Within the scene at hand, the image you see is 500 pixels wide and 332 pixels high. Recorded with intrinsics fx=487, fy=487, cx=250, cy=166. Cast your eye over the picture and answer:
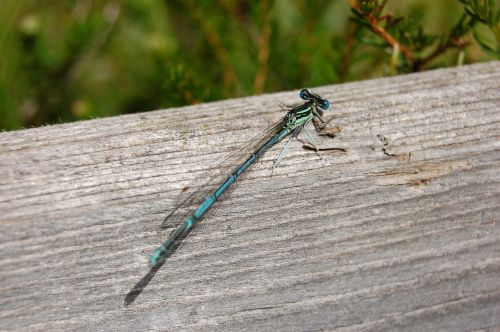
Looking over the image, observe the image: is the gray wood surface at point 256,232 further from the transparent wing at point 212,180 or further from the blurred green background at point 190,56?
the blurred green background at point 190,56

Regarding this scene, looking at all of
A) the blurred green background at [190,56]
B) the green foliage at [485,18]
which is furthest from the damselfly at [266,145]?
the green foliage at [485,18]

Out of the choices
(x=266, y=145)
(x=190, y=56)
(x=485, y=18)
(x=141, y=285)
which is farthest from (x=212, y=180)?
(x=190, y=56)

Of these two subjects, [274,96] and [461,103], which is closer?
[461,103]

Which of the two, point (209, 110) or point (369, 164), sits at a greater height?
point (369, 164)

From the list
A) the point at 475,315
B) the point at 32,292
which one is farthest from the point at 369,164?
the point at 32,292

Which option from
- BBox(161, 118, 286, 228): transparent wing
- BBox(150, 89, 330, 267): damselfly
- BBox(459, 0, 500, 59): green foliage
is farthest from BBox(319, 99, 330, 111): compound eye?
BBox(459, 0, 500, 59): green foliage

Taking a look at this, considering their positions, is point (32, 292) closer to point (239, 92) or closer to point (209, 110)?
point (209, 110)
